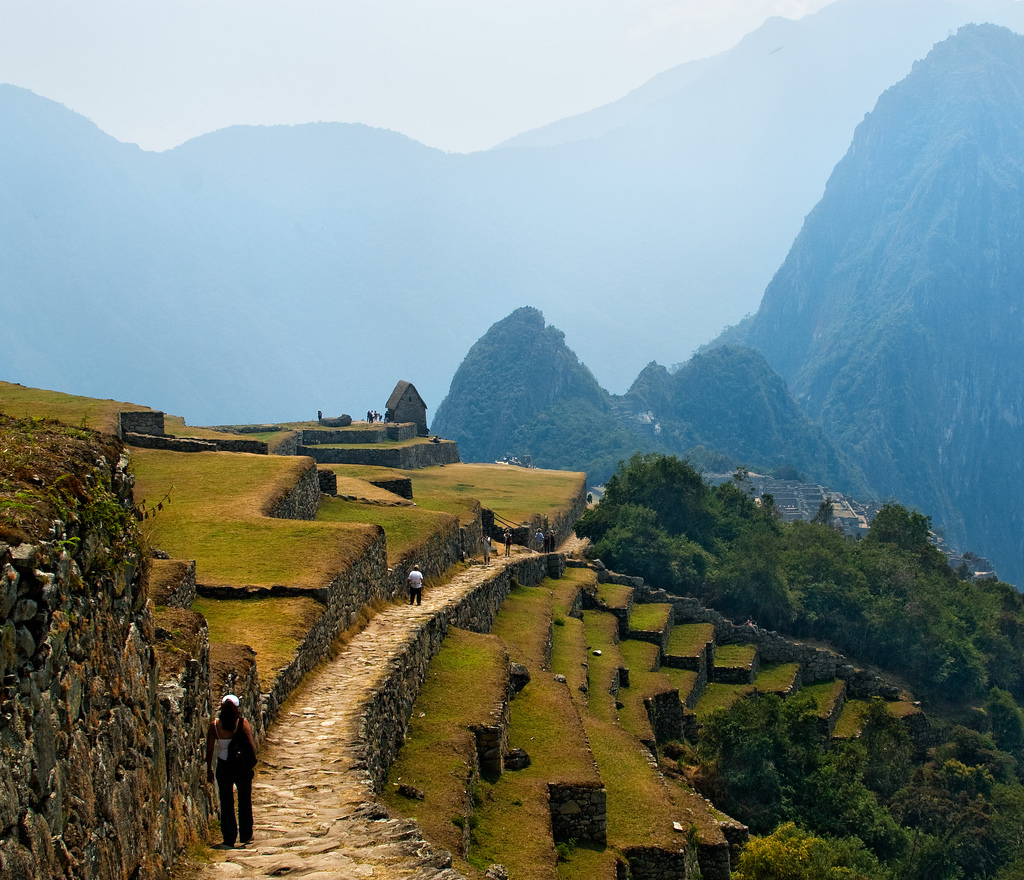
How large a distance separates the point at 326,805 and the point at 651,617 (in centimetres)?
2689

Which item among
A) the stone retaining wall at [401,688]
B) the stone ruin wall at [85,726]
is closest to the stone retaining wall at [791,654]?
the stone retaining wall at [401,688]

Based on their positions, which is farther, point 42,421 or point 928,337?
point 928,337

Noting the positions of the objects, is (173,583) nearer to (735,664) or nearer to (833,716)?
(735,664)

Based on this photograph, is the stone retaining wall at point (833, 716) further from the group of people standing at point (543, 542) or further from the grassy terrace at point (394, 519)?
the grassy terrace at point (394, 519)

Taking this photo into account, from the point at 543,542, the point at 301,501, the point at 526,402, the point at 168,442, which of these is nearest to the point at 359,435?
the point at 543,542

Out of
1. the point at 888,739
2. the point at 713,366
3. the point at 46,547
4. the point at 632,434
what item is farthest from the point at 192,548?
the point at 713,366

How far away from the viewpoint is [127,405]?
27641 mm

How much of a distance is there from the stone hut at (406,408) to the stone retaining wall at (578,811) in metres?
49.3

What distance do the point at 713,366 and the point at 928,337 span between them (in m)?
45.3

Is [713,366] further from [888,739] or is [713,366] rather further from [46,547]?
[46,547]

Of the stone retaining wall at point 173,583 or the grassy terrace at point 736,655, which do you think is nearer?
the stone retaining wall at point 173,583

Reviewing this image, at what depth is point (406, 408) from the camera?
6344 cm

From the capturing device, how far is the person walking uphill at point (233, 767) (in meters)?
7.35

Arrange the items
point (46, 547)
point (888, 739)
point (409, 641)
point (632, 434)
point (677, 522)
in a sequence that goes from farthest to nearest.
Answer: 1. point (632, 434)
2. point (677, 522)
3. point (888, 739)
4. point (409, 641)
5. point (46, 547)
